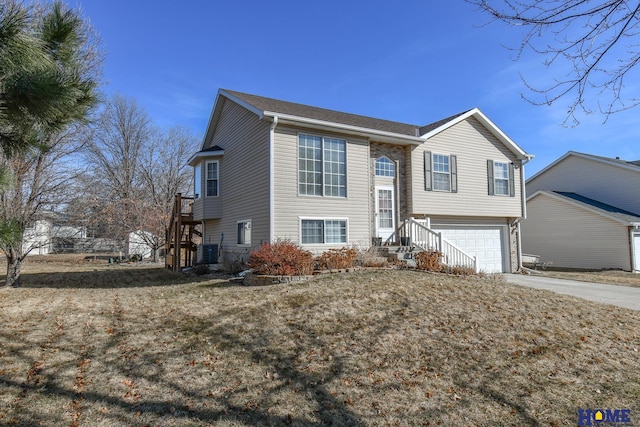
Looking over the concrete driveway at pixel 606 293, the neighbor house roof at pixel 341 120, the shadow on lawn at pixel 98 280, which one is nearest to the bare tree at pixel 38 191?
the shadow on lawn at pixel 98 280

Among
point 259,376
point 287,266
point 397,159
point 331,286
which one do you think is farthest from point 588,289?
point 259,376

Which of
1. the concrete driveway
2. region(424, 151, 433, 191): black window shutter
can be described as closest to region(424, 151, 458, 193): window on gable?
region(424, 151, 433, 191): black window shutter

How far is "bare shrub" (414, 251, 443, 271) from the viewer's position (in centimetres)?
1159

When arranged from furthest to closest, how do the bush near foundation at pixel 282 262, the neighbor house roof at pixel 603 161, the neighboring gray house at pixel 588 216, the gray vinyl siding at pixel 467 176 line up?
the neighbor house roof at pixel 603 161
the neighboring gray house at pixel 588 216
the gray vinyl siding at pixel 467 176
the bush near foundation at pixel 282 262

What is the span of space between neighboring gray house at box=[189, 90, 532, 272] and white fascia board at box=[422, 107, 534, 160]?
47 millimetres

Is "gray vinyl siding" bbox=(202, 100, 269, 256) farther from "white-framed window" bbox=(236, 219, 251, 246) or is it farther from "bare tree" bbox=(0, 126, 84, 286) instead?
"bare tree" bbox=(0, 126, 84, 286)

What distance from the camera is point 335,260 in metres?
10.7

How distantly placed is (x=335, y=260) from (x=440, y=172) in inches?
289

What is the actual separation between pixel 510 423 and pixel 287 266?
6.72m

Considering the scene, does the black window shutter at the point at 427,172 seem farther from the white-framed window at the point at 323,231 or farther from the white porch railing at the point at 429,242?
the white-framed window at the point at 323,231

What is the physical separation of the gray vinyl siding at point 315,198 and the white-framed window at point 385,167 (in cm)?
91

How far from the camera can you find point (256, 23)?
12500 millimetres

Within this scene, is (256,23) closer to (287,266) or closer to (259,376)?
(287,266)

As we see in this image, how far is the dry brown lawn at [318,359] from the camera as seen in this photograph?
13.2ft
